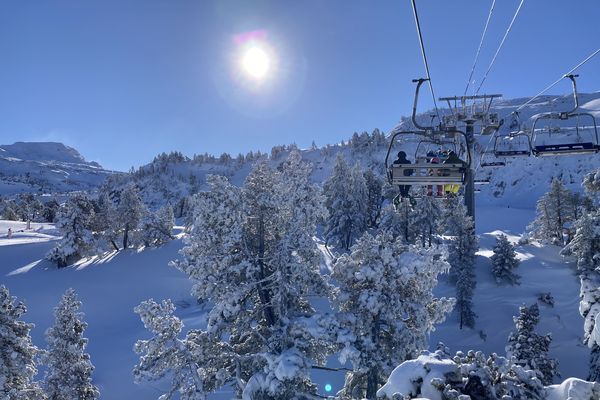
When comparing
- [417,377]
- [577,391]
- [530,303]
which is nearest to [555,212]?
[530,303]

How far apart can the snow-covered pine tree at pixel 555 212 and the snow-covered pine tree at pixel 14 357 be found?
2000 inches

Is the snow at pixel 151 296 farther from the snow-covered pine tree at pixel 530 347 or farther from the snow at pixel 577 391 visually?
the snow at pixel 577 391

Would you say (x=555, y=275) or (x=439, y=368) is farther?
(x=555, y=275)

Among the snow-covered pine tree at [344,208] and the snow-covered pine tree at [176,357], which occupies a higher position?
the snow-covered pine tree at [344,208]

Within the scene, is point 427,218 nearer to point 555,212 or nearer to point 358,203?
point 358,203

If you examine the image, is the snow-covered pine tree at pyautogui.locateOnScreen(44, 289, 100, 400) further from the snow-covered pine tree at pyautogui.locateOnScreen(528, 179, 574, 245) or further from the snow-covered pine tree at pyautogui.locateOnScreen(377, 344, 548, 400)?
the snow-covered pine tree at pyautogui.locateOnScreen(528, 179, 574, 245)

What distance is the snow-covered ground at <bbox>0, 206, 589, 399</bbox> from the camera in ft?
105

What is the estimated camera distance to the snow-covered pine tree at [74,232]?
47031 millimetres

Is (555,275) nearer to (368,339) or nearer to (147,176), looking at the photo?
(368,339)

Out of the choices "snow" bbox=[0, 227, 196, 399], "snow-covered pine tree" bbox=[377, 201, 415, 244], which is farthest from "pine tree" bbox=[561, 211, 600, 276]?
"snow" bbox=[0, 227, 196, 399]

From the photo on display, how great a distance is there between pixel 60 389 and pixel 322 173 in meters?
141

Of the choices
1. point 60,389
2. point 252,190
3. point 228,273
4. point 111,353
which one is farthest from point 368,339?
point 111,353

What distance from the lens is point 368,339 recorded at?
44.7ft

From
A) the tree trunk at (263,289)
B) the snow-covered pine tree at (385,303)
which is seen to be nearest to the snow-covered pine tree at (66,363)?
the tree trunk at (263,289)
